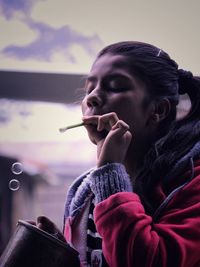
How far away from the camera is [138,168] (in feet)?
2.56

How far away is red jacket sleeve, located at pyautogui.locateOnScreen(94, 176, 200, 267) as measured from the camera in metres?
0.62

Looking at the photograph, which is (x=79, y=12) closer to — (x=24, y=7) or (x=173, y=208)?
(x=24, y=7)

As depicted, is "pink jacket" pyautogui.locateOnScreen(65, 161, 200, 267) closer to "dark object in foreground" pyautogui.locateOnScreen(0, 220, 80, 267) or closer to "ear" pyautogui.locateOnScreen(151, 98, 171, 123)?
"dark object in foreground" pyautogui.locateOnScreen(0, 220, 80, 267)

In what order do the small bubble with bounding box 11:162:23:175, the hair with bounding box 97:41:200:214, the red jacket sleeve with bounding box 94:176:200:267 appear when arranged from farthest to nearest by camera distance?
the small bubble with bounding box 11:162:23:175 < the hair with bounding box 97:41:200:214 < the red jacket sleeve with bounding box 94:176:200:267

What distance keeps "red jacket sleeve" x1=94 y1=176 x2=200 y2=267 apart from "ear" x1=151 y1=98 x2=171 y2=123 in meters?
0.20

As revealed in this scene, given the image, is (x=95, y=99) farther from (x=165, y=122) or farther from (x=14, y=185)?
(x=14, y=185)

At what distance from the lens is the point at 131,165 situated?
2.59 feet

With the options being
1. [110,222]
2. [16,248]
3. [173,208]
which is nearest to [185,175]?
[173,208]

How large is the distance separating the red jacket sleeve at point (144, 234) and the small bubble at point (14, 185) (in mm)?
672

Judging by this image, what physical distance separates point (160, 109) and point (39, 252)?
359 mm

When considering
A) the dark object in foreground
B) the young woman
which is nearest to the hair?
the young woman

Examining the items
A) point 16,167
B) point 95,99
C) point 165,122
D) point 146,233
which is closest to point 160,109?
point 165,122

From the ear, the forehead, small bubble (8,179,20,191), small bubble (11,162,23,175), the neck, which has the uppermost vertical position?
the forehead

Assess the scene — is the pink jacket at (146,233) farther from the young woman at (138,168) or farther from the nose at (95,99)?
the nose at (95,99)
